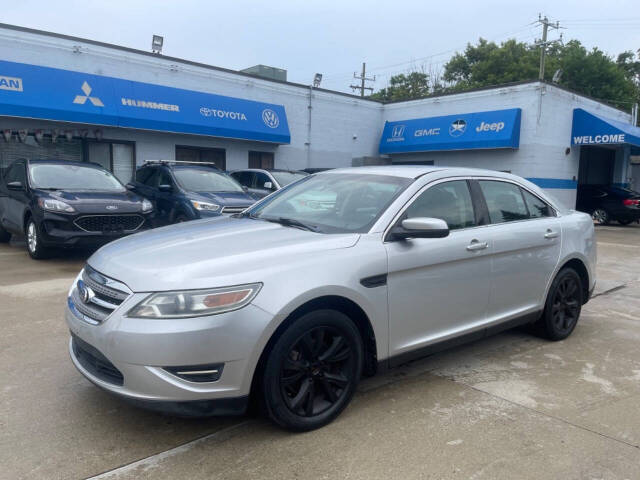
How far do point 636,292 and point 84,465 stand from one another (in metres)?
7.25

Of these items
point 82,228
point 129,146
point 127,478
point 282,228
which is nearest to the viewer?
point 127,478

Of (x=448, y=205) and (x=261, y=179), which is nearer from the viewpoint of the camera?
(x=448, y=205)

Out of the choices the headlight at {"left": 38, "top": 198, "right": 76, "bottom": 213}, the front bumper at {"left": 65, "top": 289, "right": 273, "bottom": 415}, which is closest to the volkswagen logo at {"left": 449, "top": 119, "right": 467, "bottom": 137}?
the headlight at {"left": 38, "top": 198, "right": 76, "bottom": 213}

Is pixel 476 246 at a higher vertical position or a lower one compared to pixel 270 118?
lower

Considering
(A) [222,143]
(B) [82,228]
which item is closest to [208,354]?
(B) [82,228]

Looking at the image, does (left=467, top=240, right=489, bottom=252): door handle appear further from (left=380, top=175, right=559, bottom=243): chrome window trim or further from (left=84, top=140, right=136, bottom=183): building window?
(left=84, top=140, right=136, bottom=183): building window

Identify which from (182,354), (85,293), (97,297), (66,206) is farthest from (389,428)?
(66,206)

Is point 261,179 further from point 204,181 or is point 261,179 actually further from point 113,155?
point 113,155

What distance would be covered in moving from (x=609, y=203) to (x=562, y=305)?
1605 cm

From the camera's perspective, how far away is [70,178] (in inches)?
340

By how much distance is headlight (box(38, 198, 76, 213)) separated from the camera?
7.67 meters

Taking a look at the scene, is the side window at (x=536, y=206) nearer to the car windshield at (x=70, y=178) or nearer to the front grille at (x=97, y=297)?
the front grille at (x=97, y=297)

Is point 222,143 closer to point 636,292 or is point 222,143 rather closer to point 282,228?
point 636,292

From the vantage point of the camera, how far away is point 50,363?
13.0 ft
